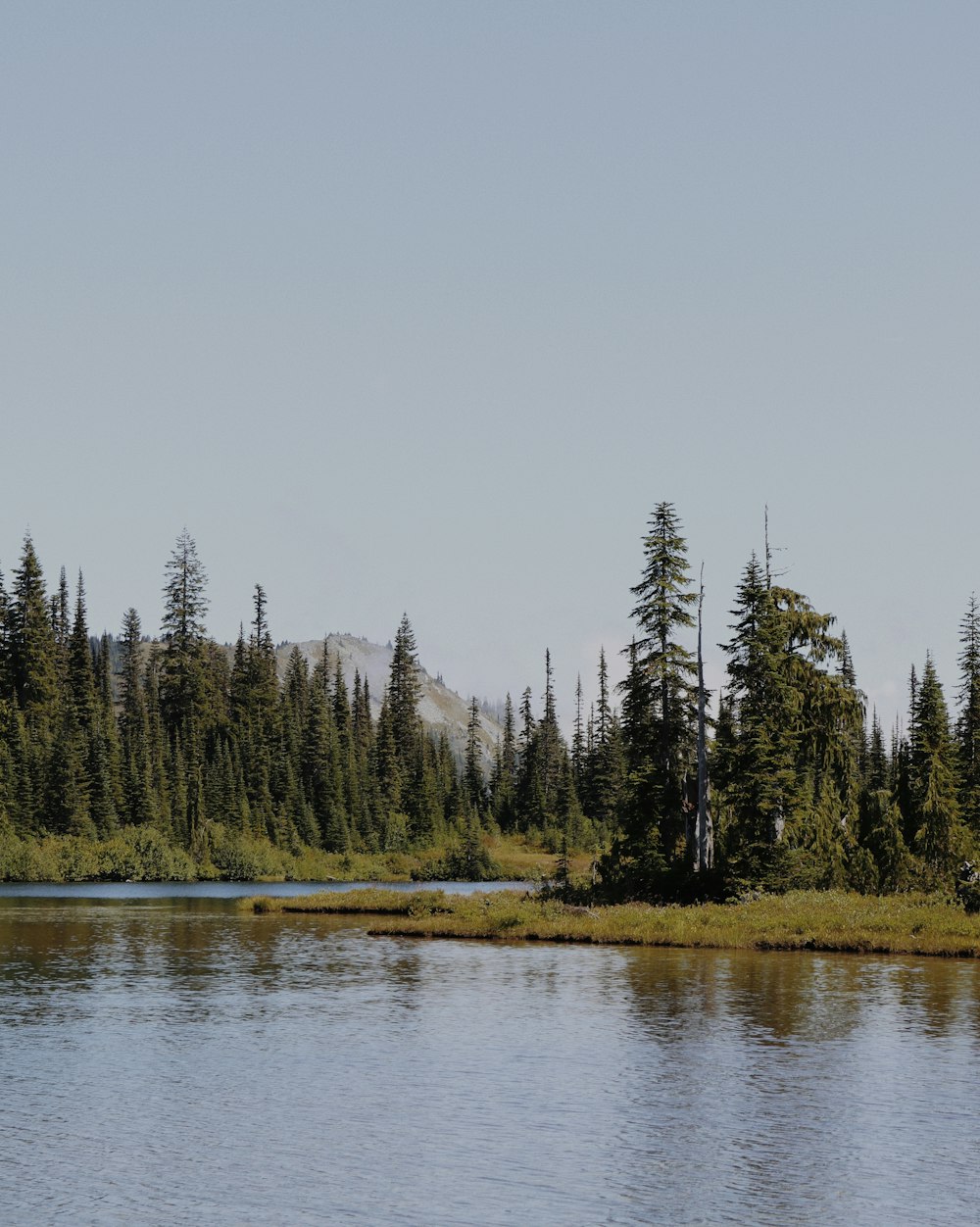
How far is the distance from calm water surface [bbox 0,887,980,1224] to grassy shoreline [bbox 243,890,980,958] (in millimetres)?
2847

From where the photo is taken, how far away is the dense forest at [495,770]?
59.3 m

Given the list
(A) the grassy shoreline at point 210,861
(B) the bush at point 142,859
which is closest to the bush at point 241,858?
(A) the grassy shoreline at point 210,861

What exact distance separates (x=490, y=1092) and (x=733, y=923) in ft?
89.9

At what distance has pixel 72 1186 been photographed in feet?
60.6

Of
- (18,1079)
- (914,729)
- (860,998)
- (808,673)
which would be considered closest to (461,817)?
(914,729)

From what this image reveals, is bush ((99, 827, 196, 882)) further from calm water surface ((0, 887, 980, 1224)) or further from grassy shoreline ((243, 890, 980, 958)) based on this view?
calm water surface ((0, 887, 980, 1224))

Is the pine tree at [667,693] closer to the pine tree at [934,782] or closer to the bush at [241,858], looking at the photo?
the pine tree at [934,782]

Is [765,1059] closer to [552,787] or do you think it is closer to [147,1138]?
[147,1138]

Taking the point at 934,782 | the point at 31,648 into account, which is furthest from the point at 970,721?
the point at 31,648

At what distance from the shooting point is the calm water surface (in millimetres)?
18125

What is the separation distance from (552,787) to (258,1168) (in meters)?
145

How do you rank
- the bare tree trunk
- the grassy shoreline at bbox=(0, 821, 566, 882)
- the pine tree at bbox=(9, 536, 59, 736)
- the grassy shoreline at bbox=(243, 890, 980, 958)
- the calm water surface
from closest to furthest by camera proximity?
the calm water surface → the grassy shoreline at bbox=(243, 890, 980, 958) → the bare tree trunk → the grassy shoreline at bbox=(0, 821, 566, 882) → the pine tree at bbox=(9, 536, 59, 736)

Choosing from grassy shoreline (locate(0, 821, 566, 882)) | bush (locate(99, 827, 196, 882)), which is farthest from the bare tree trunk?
bush (locate(99, 827, 196, 882))

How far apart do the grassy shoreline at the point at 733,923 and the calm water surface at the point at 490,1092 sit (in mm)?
2847
